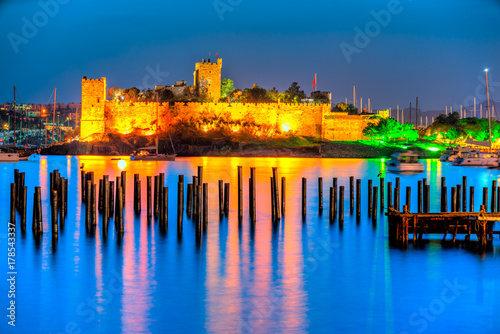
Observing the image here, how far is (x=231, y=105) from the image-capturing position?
253 feet

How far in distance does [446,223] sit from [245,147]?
59.5 meters

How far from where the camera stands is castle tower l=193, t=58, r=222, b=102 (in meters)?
80.1

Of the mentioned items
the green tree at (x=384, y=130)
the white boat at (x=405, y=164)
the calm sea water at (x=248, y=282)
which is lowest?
the calm sea water at (x=248, y=282)

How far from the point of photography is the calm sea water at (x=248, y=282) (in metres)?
11.2

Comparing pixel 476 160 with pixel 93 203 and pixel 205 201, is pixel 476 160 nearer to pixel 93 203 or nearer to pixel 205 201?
pixel 205 201

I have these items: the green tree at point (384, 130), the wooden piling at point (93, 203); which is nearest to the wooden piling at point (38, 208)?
the wooden piling at point (93, 203)

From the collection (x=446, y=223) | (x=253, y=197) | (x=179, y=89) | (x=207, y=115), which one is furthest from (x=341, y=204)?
(x=179, y=89)

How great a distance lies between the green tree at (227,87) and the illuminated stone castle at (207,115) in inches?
153

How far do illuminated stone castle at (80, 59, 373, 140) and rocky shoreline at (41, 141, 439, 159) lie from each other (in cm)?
161

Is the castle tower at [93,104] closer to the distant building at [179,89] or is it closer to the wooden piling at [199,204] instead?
the distant building at [179,89]

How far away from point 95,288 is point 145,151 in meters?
57.6

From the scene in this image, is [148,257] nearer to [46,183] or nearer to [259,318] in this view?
[259,318]

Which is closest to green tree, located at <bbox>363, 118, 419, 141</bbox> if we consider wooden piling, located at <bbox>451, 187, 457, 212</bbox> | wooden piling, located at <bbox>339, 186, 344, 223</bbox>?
wooden piling, located at <bbox>339, 186, 344, 223</bbox>

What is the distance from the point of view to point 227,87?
85688mm
